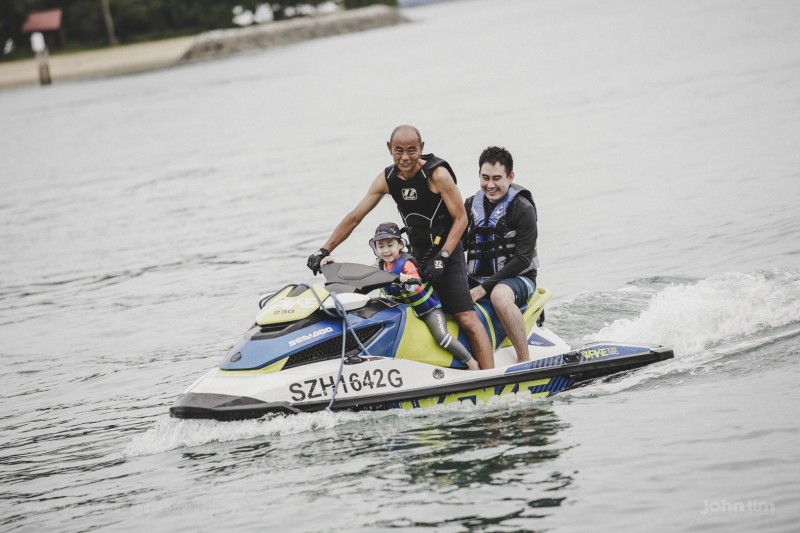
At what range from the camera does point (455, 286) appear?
8.59 meters

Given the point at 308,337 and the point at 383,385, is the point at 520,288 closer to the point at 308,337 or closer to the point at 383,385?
the point at 383,385

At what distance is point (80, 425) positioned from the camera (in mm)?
9906

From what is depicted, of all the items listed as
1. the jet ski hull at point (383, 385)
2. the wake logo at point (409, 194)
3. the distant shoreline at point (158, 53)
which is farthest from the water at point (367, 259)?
the distant shoreline at point (158, 53)

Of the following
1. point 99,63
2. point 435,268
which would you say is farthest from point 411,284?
point 99,63

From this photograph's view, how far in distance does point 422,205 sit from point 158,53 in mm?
81189

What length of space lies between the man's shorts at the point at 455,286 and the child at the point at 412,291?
0.08m

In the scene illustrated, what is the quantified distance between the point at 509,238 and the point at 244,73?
194 feet

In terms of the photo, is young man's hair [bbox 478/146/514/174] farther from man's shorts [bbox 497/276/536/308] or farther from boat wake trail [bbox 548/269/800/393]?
boat wake trail [bbox 548/269/800/393]

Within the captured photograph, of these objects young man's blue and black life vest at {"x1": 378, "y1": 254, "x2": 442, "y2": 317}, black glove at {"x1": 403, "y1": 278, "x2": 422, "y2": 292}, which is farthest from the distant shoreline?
black glove at {"x1": 403, "y1": 278, "x2": 422, "y2": 292}

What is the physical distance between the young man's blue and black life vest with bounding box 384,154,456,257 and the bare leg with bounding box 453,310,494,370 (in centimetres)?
63

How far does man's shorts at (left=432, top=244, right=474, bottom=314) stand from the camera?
336 inches

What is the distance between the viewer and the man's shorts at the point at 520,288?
8.90 metres

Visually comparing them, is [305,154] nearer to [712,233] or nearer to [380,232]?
[712,233]

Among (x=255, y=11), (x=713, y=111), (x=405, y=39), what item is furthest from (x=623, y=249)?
(x=255, y=11)
